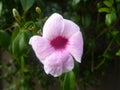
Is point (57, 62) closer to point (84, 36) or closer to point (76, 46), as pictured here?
point (76, 46)

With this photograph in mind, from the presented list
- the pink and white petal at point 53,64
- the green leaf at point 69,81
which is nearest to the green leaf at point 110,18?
the green leaf at point 69,81

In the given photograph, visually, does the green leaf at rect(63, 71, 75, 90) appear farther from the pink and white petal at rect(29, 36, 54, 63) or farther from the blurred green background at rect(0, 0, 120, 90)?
the pink and white petal at rect(29, 36, 54, 63)

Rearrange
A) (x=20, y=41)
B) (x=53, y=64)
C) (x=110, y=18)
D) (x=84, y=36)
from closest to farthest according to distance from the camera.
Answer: (x=53, y=64) → (x=20, y=41) → (x=110, y=18) → (x=84, y=36)

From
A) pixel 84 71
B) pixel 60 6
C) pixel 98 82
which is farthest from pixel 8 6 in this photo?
pixel 98 82

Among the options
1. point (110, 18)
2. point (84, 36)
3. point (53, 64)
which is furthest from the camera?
point (84, 36)

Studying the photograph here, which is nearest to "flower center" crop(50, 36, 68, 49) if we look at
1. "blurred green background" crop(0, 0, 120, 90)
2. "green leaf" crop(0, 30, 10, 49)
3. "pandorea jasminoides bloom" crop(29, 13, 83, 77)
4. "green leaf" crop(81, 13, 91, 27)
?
"pandorea jasminoides bloom" crop(29, 13, 83, 77)

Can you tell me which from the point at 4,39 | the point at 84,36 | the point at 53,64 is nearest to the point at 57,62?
the point at 53,64
